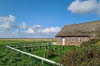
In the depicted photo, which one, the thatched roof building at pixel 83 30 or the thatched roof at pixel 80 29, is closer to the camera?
the thatched roof building at pixel 83 30

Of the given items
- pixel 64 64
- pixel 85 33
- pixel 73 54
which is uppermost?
pixel 85 33

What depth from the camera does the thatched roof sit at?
34156 mm

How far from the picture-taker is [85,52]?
7.76 m

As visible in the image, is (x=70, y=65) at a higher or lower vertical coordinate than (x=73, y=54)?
lower

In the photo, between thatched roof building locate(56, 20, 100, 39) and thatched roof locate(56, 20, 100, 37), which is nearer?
thatched roof building locate(56, 20, 100, 39)

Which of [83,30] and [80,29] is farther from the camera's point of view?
[80,29]

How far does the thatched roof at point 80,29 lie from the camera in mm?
34156

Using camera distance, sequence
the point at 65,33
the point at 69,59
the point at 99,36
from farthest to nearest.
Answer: the point at 65,33 < the point at 99,36 < the point at 69,59

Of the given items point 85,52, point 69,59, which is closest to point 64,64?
point 69,59

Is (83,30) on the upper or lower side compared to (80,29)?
lower

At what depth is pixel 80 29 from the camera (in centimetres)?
3631

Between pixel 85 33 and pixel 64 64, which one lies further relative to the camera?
pixel 85 33

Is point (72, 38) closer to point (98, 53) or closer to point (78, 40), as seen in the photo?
point (78, 40)

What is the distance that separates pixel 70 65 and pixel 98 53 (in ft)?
6.46
